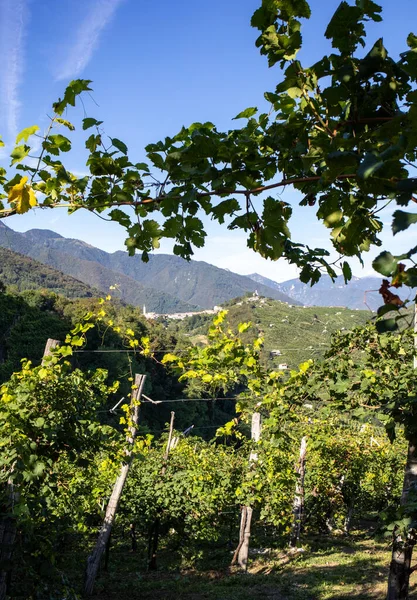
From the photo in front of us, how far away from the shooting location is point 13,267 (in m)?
151

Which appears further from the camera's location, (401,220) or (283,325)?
(283,325)

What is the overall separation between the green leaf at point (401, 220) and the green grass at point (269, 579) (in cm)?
966

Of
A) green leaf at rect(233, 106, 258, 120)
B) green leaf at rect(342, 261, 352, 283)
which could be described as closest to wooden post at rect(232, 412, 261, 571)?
green leaf at rect(342, 261, 352, 283)

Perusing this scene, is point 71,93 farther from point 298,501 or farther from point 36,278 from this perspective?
point 36,278

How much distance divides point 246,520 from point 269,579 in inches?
84.9

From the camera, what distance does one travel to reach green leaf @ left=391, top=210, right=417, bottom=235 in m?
0.89

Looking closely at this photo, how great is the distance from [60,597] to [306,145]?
481cm

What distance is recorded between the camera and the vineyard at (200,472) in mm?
3879

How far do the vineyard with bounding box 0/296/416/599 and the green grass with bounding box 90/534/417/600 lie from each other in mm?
96

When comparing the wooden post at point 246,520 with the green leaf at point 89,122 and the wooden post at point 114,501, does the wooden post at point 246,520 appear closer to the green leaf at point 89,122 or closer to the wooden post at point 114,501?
the wooden post at point 114,501

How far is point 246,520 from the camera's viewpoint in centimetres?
1090

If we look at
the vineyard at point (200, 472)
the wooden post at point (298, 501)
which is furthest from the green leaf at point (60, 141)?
the wooden post at point (298, 501)

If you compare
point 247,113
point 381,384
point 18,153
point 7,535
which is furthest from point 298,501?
point 18,153

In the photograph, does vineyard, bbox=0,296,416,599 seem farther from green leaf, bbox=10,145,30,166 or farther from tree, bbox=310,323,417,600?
green leaf, bbox=10,145,30,166
